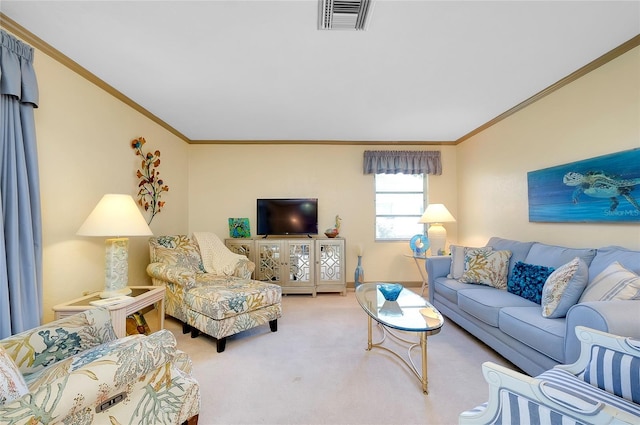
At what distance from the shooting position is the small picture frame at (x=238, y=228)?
401 cm

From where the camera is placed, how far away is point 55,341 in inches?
48.0

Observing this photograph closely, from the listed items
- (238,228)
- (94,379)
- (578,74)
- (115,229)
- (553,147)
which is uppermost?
(578,74)

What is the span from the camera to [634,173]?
1862 mm

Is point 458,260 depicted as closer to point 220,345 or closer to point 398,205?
point 398,205

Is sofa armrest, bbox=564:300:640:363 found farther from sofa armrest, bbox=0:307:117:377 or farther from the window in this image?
the window

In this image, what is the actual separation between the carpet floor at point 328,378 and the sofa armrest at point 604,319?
61 centimetres

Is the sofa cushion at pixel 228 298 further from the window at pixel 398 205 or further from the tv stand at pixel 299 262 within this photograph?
the window at pixel 398 205

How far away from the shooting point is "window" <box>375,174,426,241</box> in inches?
170

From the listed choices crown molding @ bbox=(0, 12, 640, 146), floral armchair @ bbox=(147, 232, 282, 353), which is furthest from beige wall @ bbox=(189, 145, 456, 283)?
floral armchair @ bbox=(147, 232, 282, 353)

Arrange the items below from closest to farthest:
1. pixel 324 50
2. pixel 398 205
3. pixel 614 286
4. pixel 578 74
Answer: pixel 614 286 → pixel 324 50 → pixel 578 74 → pixel 398 205

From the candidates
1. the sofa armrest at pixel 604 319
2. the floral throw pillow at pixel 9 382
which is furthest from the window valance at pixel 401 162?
the floral throw pillow at pixel 9 382

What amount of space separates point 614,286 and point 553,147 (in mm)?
1531

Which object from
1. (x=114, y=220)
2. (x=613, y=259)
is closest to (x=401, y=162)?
(x=613, y=259)

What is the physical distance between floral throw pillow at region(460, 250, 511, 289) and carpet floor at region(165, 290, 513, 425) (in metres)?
0.55
